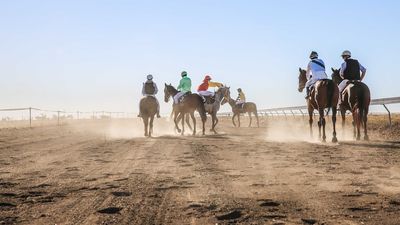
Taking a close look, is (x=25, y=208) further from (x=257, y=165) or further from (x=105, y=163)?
(x=257, y=165)

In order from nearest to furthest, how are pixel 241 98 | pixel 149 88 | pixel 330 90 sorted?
1. pixel 330 90
2. pixel 149 88
3. pixel 241 98

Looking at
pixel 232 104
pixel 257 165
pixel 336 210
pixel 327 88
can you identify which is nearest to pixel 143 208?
pixel 336 210

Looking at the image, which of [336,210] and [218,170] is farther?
[218,170]

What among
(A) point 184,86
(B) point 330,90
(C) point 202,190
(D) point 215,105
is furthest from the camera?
(D) point 215,105

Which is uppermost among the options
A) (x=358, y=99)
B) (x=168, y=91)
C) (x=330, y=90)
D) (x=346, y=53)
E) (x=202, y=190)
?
(x=346, y=53)

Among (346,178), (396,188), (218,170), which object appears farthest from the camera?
(218,170)

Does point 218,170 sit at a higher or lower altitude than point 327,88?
lower

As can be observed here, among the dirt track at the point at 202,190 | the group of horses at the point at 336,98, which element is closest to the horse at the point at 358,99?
the group of horses at the point at 336,98

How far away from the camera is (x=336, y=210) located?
13.5 feet

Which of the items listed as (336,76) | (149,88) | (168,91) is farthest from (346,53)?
(168,91)

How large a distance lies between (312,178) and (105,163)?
393 centimetres

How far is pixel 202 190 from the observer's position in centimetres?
520

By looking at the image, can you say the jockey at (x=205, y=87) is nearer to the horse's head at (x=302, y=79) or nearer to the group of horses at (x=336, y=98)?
the horse's head at (x=302, y=79)

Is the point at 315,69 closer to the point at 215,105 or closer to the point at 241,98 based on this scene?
the point at 215,105
